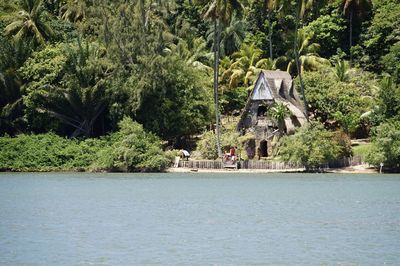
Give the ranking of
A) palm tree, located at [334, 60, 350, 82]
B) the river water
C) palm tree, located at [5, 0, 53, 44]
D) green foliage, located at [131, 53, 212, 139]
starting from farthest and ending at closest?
1. palm tree, located at [334, 60, 350, 82]
2. palm tree, located at [5, 0, 53, 44]
3. green foliage, located at [131, 53, 212, 139]
4. the river water

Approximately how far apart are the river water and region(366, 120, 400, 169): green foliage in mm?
4068

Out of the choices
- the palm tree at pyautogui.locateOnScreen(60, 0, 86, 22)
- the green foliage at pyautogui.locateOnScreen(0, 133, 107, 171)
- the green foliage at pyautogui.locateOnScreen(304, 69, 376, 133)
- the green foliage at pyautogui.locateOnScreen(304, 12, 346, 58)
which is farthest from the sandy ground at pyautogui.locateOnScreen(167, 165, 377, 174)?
the green foliage at pyautogui.locateOnScreen(304, 12, 346, 58)

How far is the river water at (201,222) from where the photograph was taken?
22703mm

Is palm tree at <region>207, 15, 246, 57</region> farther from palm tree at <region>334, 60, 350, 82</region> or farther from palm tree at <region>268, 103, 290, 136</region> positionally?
palm tree at <region>268, 103, 290, 136</region>

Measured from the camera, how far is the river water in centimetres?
2270

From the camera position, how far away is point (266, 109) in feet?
205

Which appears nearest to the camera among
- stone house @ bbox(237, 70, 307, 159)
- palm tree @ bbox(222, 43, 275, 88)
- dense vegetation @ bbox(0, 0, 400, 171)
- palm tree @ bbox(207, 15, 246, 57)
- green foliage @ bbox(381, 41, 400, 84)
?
dense vegetation @ bbox(0, 0, 400, 171)

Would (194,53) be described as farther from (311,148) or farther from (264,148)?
(311,148)

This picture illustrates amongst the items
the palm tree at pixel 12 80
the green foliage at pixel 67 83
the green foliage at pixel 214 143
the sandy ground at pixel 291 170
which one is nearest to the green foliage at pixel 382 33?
the green foliage at pixel 214 143

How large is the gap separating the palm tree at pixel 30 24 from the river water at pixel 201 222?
19.8 m

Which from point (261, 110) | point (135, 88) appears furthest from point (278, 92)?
point (135, 88)

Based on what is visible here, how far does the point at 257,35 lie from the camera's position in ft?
253

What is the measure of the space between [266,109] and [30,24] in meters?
20.0

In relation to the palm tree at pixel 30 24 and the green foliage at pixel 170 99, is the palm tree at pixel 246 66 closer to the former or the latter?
the green foliage at pixel 170 99
